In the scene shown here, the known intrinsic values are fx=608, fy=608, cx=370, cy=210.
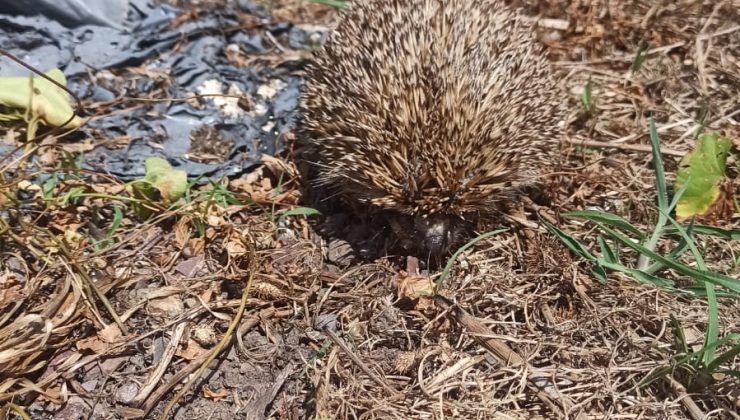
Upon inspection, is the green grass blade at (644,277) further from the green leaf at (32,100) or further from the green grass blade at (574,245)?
the green leaf at (32,100)

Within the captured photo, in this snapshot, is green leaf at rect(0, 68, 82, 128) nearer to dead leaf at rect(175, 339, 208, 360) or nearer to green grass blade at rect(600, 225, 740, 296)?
dead leaf at rect(175, 339, 208, 360)

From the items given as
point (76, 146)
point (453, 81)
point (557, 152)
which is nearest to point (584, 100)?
point (557, 152)

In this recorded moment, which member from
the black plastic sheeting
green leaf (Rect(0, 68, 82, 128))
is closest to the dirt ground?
the black plastic sheeting

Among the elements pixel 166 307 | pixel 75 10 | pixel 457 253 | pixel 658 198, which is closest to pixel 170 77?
pixel 75 10

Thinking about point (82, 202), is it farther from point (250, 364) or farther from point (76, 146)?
point (250, 364)

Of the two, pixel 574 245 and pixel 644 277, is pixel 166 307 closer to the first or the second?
pixel 574 245

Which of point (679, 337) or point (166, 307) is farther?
point (166, 307)

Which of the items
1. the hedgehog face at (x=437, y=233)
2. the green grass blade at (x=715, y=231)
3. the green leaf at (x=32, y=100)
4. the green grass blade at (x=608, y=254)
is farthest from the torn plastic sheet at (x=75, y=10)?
the green grass blade at (x=715, y=231)
